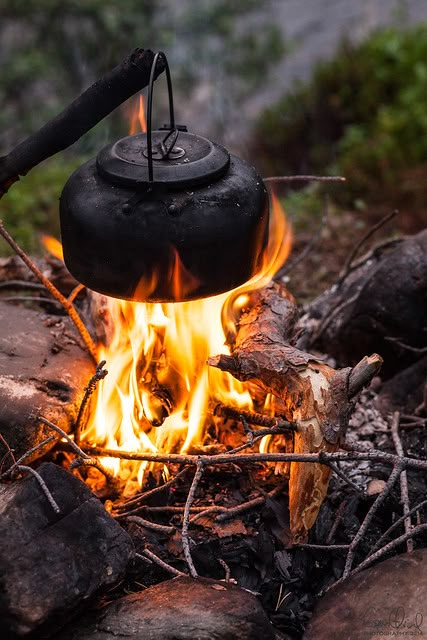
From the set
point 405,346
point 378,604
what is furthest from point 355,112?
point 378,604

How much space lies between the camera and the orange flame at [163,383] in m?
3.33

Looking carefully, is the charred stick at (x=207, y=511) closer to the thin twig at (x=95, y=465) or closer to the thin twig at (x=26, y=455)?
the thin twig at (x=95, y=465)

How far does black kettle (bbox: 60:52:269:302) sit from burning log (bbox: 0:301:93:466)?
0.59 meters

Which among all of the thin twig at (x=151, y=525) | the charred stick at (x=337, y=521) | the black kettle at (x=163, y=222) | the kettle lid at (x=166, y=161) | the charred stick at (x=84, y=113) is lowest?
the charred stick at (x=337, y=521)

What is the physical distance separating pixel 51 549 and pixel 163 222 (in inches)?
47.3

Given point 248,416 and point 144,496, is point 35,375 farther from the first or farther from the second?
point 248,416

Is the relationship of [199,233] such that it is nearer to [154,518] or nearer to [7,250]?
[154,518]

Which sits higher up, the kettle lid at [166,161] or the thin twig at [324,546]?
the kettle lid at [166,161]

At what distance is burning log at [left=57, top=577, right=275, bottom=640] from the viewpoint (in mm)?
2398

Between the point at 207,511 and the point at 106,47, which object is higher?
the point at 106,47

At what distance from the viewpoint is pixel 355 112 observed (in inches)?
335

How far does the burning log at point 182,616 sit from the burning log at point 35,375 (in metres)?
0.74

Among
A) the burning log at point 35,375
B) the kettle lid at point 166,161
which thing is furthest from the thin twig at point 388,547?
the kettle lid at point 166,161

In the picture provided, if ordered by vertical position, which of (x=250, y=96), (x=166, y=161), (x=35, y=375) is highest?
(x=166, y=161)
